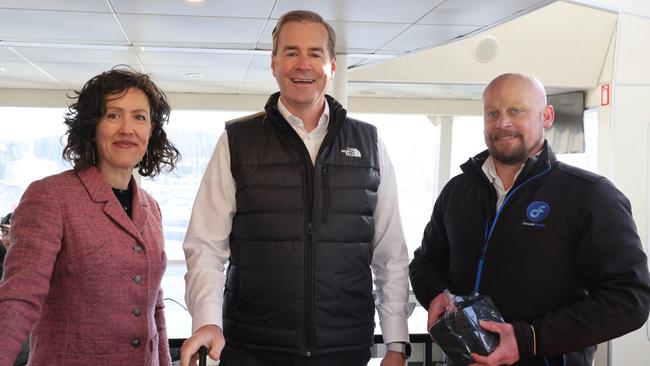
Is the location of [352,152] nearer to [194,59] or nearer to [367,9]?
[367,9]

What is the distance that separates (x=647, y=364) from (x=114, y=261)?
14.5 ft

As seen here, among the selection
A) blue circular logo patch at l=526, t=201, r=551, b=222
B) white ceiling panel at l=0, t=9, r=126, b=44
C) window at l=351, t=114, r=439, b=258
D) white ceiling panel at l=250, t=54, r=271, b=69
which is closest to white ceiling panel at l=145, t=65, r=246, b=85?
white ceiling panel at l=250, t=54, r=271, b=69

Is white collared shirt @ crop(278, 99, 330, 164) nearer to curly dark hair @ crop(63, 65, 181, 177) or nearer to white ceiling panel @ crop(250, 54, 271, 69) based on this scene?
curly dark hair @ crop(63, 65, 181, 177)

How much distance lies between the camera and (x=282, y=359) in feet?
6.60

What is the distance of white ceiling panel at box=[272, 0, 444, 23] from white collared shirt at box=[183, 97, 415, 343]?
8.05ft

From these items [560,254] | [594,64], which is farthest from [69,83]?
[560,254]

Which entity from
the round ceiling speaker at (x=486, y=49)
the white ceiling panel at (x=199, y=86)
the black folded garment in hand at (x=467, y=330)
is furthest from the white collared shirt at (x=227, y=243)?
the white ceiling panel at (x=199, y=86)

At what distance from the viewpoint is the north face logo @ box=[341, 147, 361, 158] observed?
2117mm

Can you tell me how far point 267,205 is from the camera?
2021mm

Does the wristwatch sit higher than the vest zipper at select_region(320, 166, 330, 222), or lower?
lower

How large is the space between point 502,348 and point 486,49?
647cm

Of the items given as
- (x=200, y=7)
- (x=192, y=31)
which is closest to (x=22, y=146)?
(x=192, y=31)

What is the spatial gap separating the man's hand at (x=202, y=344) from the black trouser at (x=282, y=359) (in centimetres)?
16

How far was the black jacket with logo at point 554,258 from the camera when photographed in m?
1.93
